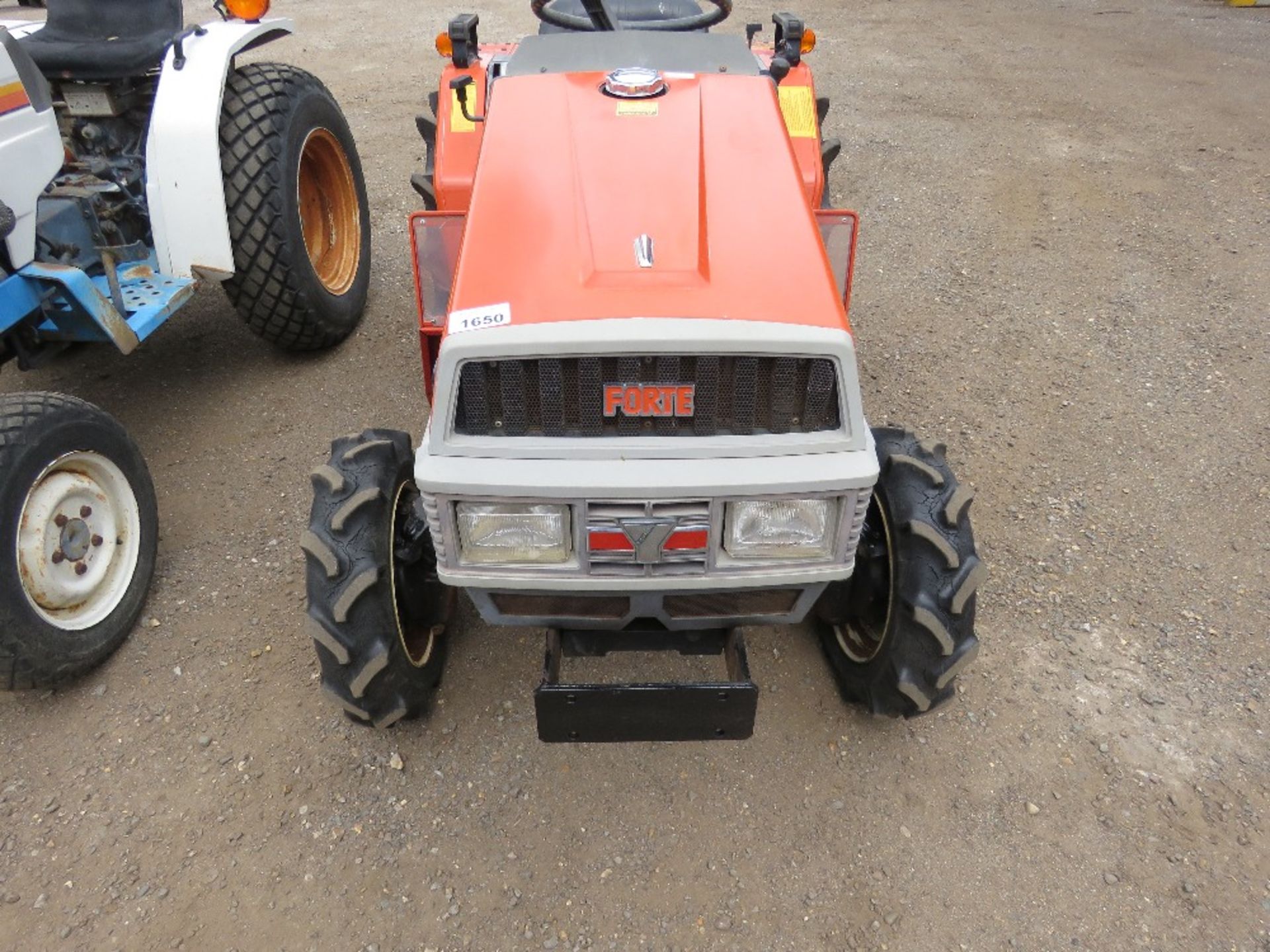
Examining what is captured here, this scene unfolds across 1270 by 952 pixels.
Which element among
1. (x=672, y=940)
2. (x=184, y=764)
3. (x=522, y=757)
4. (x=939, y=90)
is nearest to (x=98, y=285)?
(x=184, y=764)

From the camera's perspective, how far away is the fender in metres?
3.35

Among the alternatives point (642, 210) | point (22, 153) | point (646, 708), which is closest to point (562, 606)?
point (646, 708)

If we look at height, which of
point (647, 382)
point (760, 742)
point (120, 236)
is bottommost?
point (760, 742)

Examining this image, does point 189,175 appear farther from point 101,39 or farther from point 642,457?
point 642,457

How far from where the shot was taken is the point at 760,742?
2.49 metres

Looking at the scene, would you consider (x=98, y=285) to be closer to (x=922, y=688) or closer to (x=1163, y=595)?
(x=922, y=688)

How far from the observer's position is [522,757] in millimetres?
2461

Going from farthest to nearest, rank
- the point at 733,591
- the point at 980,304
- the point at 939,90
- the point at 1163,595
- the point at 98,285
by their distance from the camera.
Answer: the point at 939,90, the point at 980,304, the point at 98,285, the point at 1163,595, the point at 733,591

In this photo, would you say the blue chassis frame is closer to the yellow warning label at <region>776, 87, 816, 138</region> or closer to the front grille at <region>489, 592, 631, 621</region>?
the front grille at <region>489, 592, 631, 621</region>

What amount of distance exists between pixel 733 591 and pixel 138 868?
63.3 inches

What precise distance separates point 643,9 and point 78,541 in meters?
3.17

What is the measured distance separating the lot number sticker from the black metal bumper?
2.60ft

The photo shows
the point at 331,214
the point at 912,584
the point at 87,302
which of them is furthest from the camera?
the point at 331,214

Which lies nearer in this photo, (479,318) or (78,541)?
(479,318)
